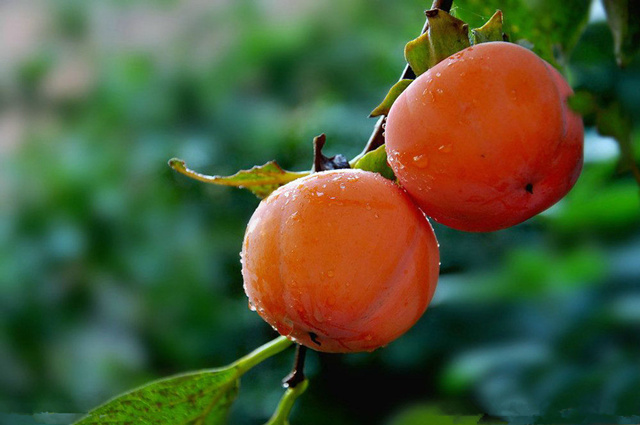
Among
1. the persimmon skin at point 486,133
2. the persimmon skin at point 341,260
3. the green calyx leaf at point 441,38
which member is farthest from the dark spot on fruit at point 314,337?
the green calyx leaf at point 441,38

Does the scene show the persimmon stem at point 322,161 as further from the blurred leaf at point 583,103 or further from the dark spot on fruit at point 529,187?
the blurred leaf at point 583,103

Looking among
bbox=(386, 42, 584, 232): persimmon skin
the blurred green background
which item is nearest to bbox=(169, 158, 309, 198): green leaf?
bbox=(386, 42, 584, 232): persimmon skin

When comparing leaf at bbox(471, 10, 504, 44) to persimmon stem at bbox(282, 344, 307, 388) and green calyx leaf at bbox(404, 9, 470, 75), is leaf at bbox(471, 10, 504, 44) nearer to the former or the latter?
green calyx leaf at bbox(404, 9, 470, 75)

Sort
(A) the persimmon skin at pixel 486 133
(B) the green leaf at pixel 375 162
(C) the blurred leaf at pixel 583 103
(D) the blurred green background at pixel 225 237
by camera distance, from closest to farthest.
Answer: (C) the blurred leaf at pixel 583 103
(A) the persimmon skin at pixel 486 133
(B) the green leaf at pixel 375 162
(D) the blurred green background at pixel 225 237

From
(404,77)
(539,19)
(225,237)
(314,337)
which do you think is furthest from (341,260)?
(225,237)

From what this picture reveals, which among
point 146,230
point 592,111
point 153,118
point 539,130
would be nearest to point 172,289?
point 146,230

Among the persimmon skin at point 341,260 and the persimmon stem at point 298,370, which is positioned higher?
the persimmon skin at point 341,260

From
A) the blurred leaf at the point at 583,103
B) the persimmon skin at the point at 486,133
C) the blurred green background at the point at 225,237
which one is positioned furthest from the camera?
the blurred green background at the point at 225,237
